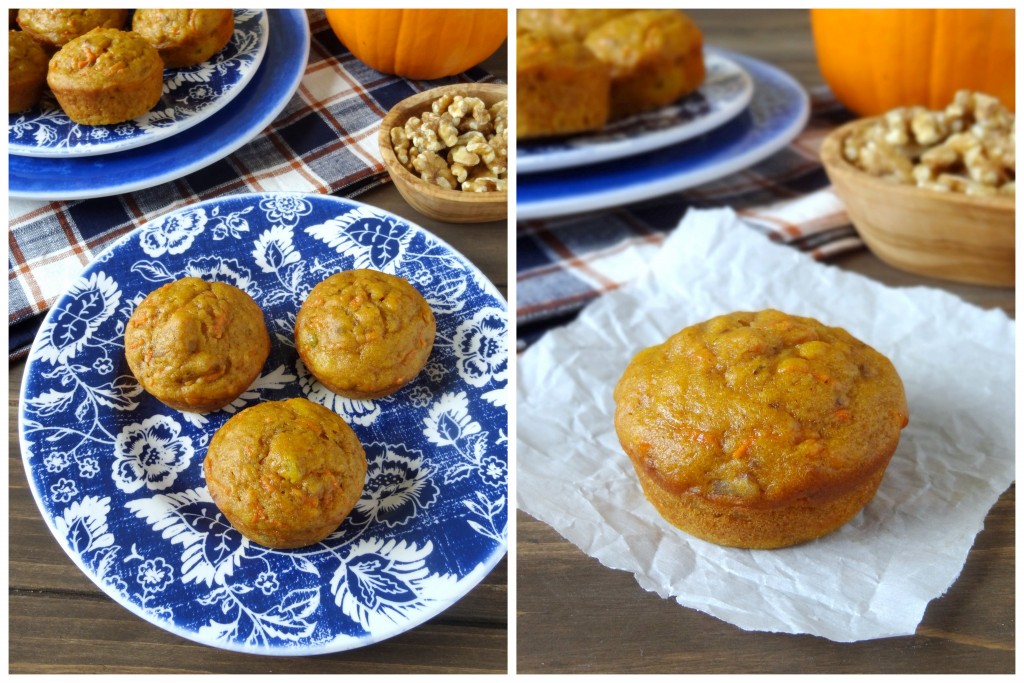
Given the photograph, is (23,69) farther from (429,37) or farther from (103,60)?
(429,37)

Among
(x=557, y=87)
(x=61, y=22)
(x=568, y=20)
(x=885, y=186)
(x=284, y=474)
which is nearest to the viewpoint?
(x=284, y=474)

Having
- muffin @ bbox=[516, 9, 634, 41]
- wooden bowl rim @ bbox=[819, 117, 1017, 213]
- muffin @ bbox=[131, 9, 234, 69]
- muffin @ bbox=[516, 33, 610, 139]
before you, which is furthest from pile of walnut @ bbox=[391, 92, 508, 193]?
muffin @ bbox=[516, 9, 634, 41]

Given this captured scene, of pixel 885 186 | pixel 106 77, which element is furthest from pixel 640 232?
pixel 106 77

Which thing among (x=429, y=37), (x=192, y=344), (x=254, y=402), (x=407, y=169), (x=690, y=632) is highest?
(x=429, y=37)

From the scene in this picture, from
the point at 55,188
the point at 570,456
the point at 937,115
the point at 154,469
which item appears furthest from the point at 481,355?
the point at 937,115

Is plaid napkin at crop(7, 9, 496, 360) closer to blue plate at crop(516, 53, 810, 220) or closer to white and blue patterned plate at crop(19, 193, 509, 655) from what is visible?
white and blue patterned plate at crop(19, 193, 509, 655)

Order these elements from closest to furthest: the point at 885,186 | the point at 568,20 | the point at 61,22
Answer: the point at 61,22, the point at 885,186, the point at 568,20

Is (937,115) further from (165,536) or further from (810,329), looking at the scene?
(165,536)
